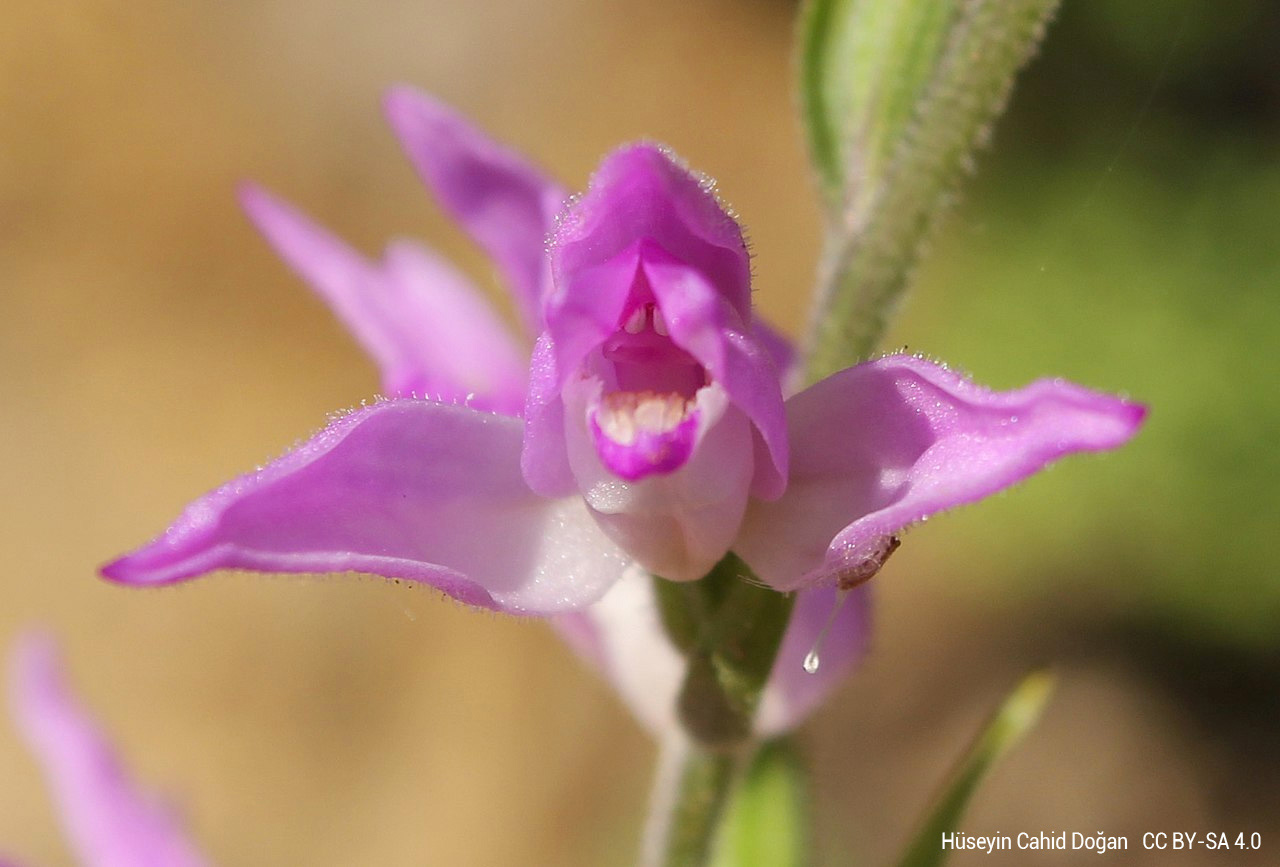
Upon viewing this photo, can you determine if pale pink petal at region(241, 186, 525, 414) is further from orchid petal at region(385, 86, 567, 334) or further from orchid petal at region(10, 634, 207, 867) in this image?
orchid petal at region(10, 634, 207, 867)

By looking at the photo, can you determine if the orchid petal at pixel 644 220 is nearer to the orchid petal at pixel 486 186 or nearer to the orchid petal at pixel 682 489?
the orchid petal at pixel 682 489

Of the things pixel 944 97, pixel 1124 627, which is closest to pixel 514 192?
pixel 944 97

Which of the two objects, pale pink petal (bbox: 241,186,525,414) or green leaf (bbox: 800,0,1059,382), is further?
pale pink petal (bbox: 241,186,525,414)

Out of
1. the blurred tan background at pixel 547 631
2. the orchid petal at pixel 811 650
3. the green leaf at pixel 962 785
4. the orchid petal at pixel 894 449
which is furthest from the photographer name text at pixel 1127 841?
the orchid petal at pixel 894 449

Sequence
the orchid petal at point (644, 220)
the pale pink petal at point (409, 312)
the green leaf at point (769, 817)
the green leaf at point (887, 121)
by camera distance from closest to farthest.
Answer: the orchid petal at point (644, 220) → the green leaf at point (887, 121) → the green leaf at point (769, 817) → the pale pink petal at point (409, 312)

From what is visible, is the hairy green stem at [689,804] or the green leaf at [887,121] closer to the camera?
the green leaf at [887,121]

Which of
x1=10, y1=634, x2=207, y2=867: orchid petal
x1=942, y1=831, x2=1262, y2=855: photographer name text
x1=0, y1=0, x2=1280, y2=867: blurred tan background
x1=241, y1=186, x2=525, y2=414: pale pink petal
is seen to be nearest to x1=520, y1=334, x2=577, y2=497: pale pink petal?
x1=241, y1=186, x2=525, y2=414: pale pink petal
